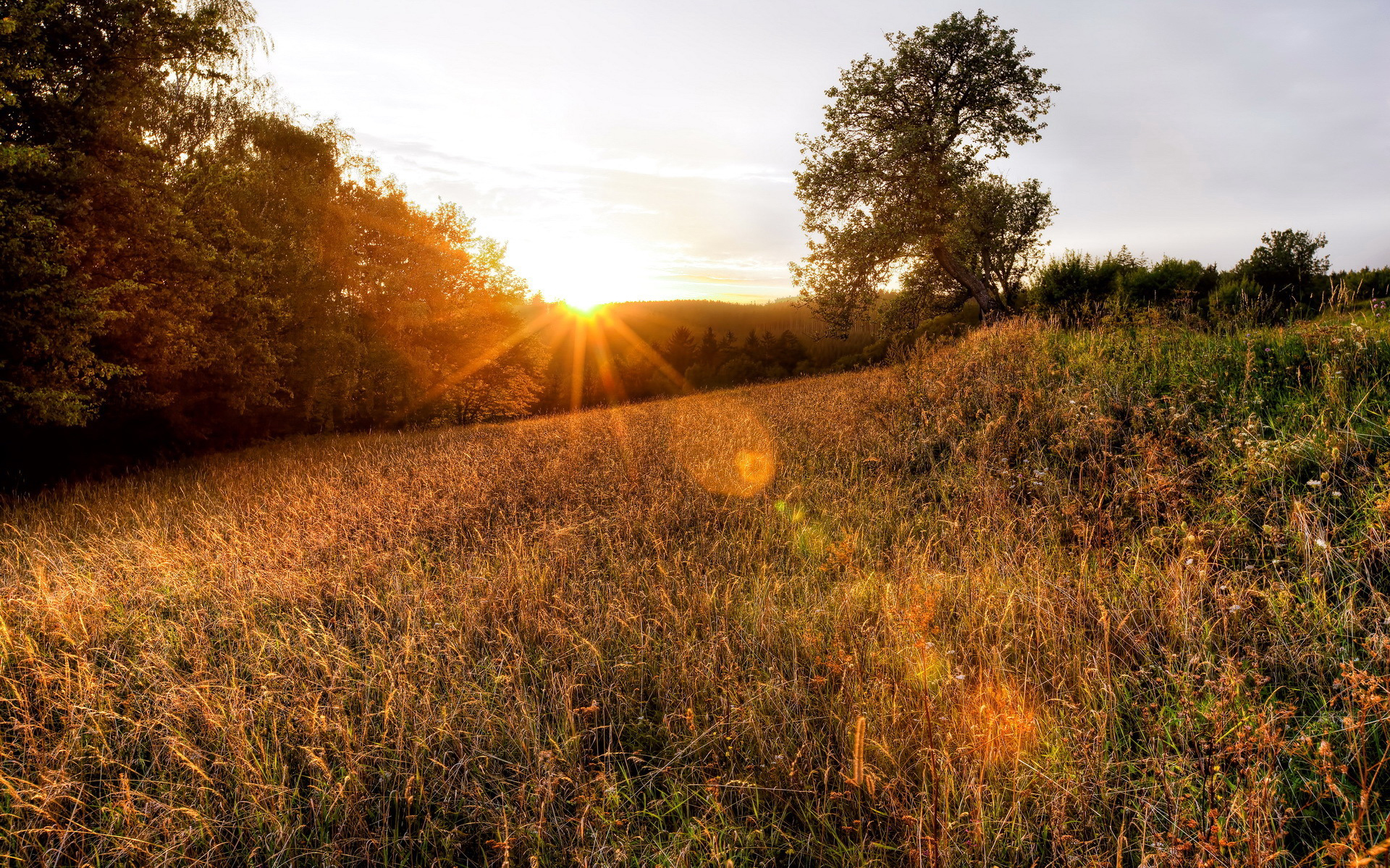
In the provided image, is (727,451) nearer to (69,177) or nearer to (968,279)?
(69,177)

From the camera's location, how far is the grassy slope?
2049mm

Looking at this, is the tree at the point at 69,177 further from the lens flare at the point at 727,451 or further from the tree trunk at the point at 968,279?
the tree trunk at the point at 968,279

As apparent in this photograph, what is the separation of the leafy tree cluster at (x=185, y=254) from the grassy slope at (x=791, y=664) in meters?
5.09

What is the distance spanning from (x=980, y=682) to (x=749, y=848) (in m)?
1.33

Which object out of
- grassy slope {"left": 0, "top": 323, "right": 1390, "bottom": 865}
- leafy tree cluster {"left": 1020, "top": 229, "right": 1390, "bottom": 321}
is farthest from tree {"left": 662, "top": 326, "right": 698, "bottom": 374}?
grassy slope {"left": 0, "top": 323, "right": 1390, "bottom": 865}

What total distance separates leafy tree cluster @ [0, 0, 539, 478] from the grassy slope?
16.7 ft

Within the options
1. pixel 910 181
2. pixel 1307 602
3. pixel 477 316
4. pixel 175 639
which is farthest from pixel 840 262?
pixel 175 639

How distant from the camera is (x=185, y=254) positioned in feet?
34.9

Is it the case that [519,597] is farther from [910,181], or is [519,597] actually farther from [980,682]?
[910,181]

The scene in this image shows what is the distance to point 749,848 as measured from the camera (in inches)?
80.0

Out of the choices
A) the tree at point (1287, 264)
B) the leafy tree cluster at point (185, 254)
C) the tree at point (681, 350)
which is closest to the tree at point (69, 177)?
the leafy tree cluster at point (185, 254)

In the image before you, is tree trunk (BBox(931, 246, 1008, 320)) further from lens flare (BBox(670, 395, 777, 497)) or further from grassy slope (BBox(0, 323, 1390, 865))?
grassy slope (BBox(0, 323, 1390, 865))

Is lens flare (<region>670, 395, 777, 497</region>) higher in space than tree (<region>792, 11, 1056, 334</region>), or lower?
lower

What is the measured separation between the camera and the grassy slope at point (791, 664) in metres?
2.05
